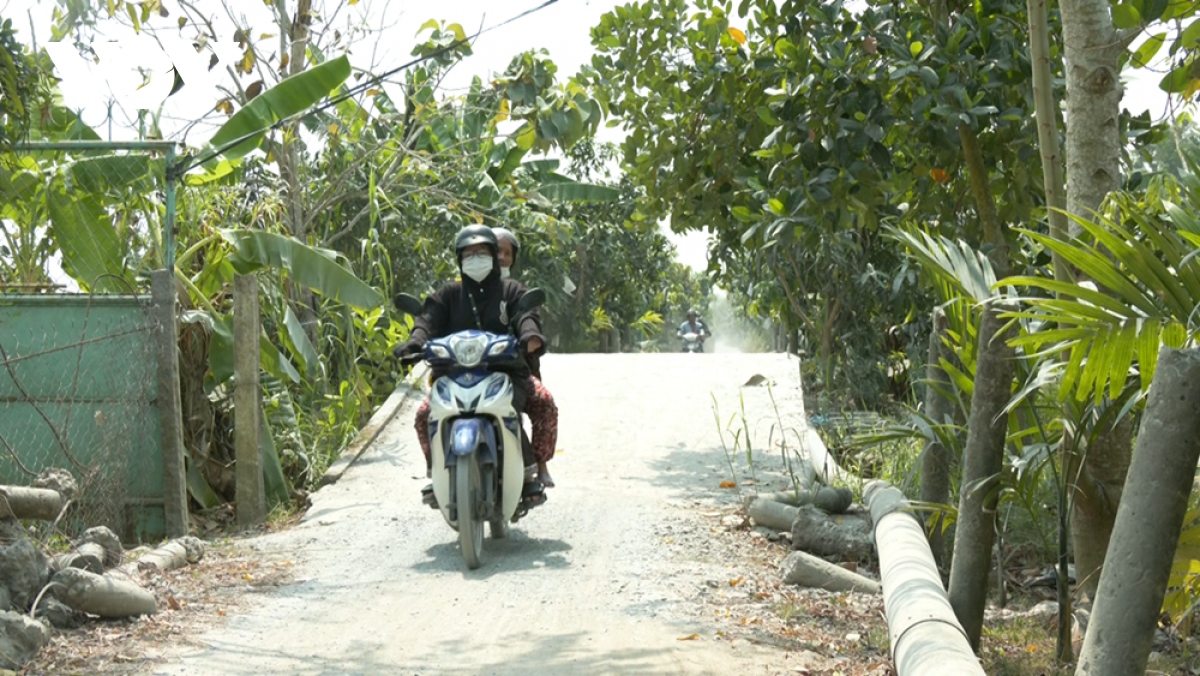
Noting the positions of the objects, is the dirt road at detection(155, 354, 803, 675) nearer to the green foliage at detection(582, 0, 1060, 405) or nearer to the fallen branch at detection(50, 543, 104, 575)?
the fallen branch at detection(50, 543, 104, 575)

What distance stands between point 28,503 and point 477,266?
9.10 ft

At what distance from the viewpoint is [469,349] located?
7238 millimetres

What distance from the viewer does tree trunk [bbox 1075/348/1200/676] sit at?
2979mm

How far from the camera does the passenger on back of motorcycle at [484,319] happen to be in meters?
7.60

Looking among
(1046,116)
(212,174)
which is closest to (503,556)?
(1046,116)

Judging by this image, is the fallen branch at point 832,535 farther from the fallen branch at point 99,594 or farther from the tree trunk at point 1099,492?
the fallen branch at point 99,594

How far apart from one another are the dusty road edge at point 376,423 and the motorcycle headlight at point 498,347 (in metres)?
3.63

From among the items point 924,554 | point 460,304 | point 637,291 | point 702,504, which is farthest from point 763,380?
point 637,291

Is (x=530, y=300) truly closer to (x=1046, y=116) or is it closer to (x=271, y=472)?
(x=1046, y=116)

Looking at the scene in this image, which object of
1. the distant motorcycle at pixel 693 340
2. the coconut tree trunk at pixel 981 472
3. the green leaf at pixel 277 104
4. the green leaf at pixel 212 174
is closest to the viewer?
the coconut tree trunk at pixel 981 472

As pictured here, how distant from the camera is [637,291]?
3347cm

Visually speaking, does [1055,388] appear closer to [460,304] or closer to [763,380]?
[460,304]

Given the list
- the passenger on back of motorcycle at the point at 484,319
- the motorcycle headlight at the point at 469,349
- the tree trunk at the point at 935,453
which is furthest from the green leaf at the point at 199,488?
the tree trunk at the point at 935,453

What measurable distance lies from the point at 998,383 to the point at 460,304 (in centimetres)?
388
